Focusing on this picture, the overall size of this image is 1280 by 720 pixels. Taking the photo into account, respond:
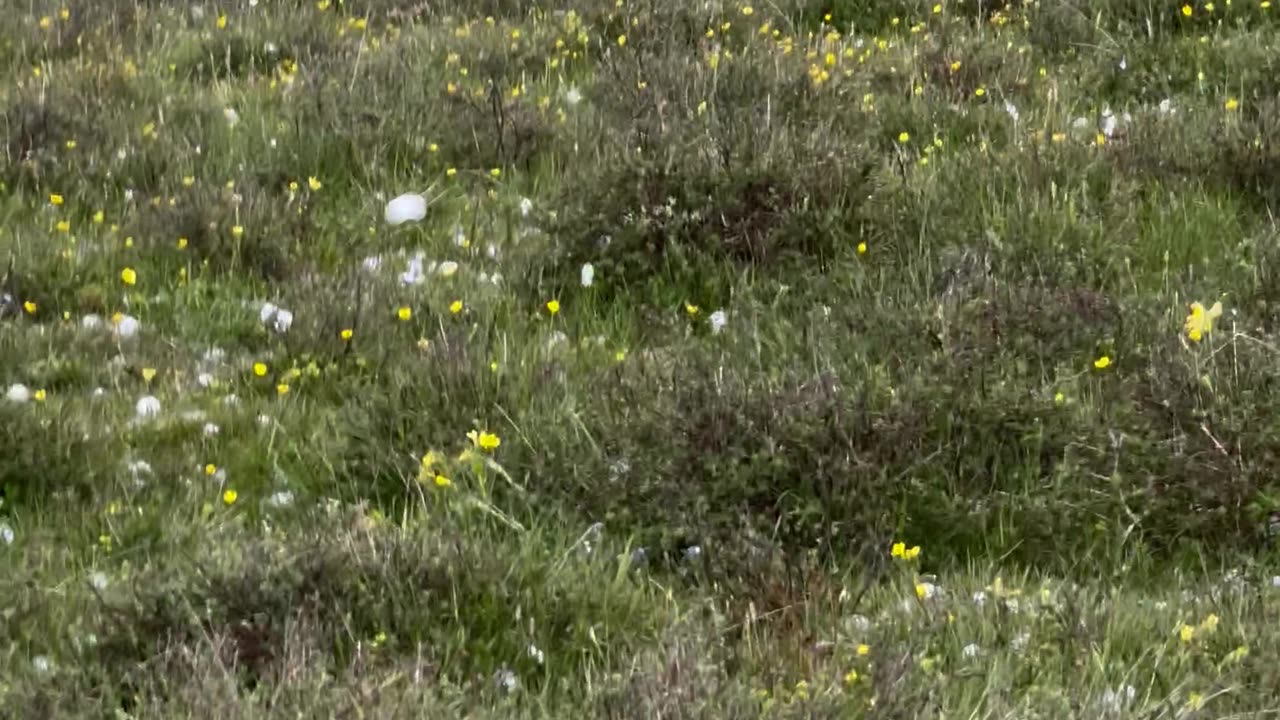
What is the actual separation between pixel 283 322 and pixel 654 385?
136cm

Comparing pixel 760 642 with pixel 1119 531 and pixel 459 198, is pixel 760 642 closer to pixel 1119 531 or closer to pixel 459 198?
pixel 1119 531

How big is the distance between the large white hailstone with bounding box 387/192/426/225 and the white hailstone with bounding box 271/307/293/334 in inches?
32.7

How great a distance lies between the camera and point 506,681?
2977mm

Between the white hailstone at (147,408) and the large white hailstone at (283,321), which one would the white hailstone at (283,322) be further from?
the white hailstone at (147,408)

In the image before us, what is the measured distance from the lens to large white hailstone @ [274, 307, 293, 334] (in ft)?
15.0

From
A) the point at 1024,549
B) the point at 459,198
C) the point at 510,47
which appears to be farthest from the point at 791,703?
the point at 510,47

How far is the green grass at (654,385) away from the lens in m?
3.02

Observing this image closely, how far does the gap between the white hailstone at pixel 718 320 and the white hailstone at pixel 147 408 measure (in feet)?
5.59

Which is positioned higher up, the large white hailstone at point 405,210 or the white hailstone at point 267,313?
the large white hailstone at point 405,210

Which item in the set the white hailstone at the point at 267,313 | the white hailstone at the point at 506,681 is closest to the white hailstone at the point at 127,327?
the white hailstone at the point at 267,313

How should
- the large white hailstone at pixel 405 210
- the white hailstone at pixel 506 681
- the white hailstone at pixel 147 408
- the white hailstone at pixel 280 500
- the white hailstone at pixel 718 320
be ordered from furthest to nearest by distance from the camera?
the large white hailstone at pixel 405 210 < the white hailstone at pixel 718 320 < the white hailstone at pixel 147 408 < the white hailstone at pixel 280 500 < the white hailstone at pixel 506 681

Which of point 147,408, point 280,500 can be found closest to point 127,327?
point 147,408

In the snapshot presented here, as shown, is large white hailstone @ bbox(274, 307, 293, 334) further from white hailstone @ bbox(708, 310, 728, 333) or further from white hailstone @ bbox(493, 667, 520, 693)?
white hailstone @ bbox(493, 667, 520, 693)

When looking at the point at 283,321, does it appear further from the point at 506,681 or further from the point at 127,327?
the point at 506,681
